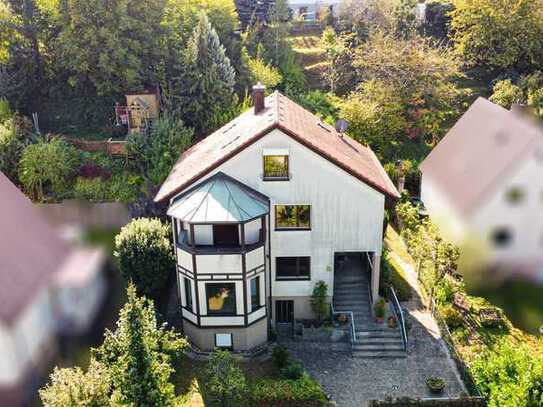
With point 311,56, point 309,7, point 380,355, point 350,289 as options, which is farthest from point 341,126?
point 309,7

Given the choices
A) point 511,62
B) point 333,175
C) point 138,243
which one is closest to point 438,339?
point 333,175

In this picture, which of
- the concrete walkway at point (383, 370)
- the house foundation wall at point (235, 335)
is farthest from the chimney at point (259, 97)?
the concrete walkway at point (383, 370)

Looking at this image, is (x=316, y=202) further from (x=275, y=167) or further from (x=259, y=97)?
(x=259, y=97)

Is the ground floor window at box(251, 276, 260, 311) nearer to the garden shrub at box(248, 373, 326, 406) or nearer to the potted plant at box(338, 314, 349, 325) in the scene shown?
the garden shrub at box(248, 373, 326, 406)

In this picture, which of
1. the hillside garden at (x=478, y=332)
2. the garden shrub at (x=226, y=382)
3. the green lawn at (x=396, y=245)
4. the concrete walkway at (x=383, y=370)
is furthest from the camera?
the green lawn at (x=396, y=245)

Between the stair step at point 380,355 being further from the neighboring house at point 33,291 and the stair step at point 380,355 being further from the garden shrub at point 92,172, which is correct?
the garden shrub at point 92,172
